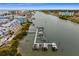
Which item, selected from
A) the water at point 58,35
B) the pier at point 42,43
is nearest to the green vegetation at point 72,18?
the water at point 58,35

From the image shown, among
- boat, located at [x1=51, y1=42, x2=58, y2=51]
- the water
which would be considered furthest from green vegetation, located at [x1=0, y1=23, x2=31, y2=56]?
boat, located at [x1=51, y1=42, x2=58, y2=51]

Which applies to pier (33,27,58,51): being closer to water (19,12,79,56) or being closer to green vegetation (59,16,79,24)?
water (19,12,79,56)

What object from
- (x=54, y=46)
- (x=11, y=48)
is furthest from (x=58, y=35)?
(x=11, y=48)

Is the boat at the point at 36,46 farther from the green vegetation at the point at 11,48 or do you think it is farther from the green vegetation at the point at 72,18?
the green vegetation at the point at 72,18

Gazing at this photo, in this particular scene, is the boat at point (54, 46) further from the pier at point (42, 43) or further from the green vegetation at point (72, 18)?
the green vegetation at point (72, 18)

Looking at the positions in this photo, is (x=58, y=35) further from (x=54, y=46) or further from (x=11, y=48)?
(x=11, y=48)

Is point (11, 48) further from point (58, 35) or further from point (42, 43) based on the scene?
point (58, 35)

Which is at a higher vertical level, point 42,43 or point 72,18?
point 72,18

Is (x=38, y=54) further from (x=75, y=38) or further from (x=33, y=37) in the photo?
(x=75, y=38)

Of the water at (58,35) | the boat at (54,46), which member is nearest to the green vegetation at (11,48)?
the water at (58,35)

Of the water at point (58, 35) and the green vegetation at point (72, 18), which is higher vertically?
the green vegetation at point (72, 18)
